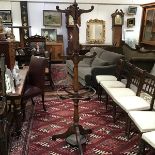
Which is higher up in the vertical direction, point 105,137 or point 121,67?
Result: point 121,67

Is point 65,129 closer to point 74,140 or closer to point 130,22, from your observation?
point 74,140

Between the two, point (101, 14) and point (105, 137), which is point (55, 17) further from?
point (105, 137)

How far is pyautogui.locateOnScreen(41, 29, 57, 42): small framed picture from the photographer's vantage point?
29.6 ft

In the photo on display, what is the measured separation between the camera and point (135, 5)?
9.27 meters

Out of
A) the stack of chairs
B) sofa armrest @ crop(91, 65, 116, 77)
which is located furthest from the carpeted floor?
sofa armrest @ crop(91, 65, 116, 77)

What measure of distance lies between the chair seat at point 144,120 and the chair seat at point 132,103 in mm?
189

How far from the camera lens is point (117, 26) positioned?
9.22 metres

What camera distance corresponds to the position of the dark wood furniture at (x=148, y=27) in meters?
7.34

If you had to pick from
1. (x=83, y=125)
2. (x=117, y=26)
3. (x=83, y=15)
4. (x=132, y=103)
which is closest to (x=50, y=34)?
(x=83, y=15)

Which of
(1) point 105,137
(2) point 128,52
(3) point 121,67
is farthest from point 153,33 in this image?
(1) point 105,137

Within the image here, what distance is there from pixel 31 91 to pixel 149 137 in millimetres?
2171

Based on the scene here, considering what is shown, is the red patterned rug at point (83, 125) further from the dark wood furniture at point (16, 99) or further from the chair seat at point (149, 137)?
the chair seat at point (149, 137)

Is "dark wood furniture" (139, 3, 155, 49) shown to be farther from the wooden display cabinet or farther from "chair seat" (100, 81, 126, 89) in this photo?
"chair seat" (100, 81, 126, 89)

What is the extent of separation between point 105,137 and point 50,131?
80 centimetres
